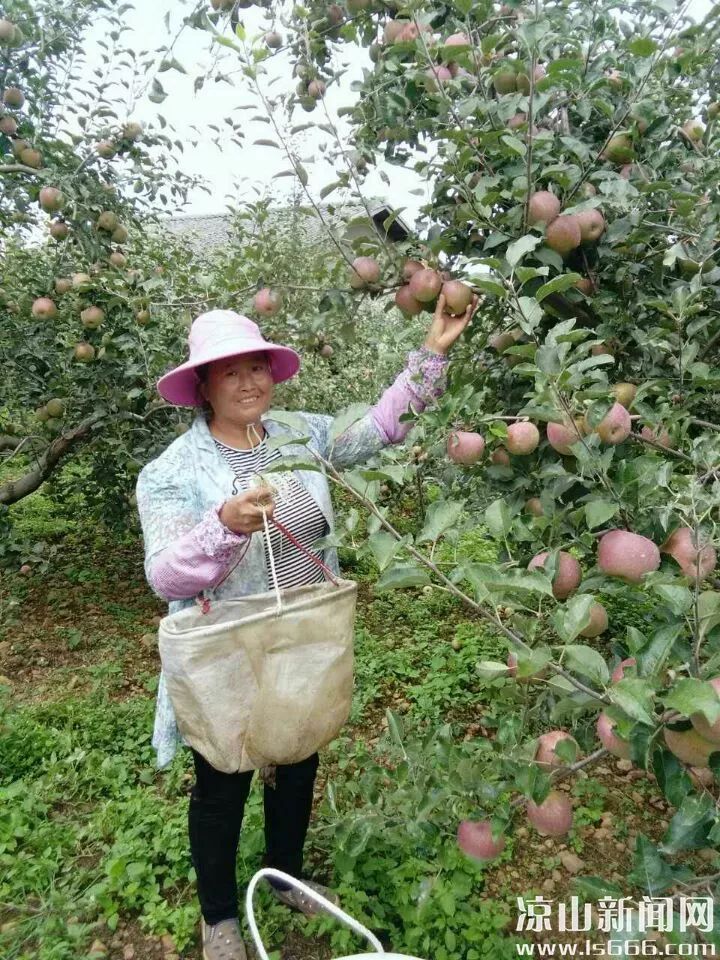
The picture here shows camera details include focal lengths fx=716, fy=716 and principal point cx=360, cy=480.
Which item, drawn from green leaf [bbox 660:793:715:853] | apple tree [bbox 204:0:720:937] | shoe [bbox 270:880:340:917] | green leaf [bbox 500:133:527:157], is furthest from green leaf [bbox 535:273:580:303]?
shoe [bbox 270:880:340:917]

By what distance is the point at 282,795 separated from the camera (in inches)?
69.6

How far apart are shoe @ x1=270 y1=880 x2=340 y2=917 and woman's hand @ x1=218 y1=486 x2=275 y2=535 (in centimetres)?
108

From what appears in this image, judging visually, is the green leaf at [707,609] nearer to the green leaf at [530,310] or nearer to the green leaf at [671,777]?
the green leaf at [671,777]

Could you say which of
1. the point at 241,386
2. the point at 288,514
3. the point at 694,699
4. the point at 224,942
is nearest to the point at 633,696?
the point at 694,699

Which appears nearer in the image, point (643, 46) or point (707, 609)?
point (707, 609)

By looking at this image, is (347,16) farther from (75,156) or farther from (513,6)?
(75,156)

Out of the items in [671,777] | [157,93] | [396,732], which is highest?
[157,93]

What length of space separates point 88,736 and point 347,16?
254 centimetres

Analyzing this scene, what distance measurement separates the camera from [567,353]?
1.21 meters

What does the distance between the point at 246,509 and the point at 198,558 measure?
14 cm

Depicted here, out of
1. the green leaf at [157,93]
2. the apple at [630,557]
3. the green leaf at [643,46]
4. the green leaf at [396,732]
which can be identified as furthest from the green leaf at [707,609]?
the green leaf at [157,93]

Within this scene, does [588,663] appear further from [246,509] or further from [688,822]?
[246,509]

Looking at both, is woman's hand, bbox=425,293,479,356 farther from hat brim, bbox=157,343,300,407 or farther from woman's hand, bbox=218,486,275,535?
woman's hand, bbox=218,486,275,535

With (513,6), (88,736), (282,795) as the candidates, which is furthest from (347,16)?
(88,736)
